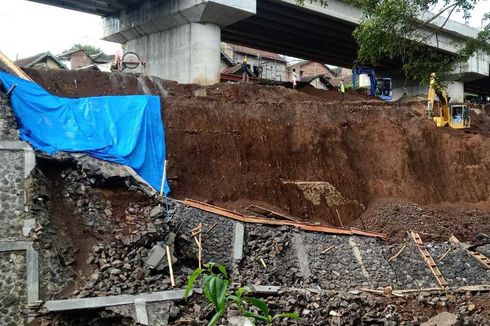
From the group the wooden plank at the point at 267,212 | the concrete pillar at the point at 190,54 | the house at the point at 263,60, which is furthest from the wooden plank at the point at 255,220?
the house at the point at 263,60

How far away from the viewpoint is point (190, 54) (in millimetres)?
20891

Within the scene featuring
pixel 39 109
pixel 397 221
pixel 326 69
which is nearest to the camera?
pixel 39 109

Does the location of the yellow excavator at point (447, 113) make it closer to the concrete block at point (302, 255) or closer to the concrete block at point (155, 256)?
the concrete block at point (302, 255)

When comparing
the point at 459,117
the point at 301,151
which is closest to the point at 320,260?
the point at 301,151

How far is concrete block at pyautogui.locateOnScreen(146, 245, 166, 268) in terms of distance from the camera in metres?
11.2

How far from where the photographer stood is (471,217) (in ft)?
58.1

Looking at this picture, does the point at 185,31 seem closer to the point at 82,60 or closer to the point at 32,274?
the point at 32,274

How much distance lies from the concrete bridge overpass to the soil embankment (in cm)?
306

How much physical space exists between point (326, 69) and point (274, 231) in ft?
151

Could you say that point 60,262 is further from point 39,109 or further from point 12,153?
point 39,109

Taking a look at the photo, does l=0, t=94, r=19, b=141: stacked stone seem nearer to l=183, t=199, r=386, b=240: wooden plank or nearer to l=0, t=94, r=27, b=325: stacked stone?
l=0, t=94, r=27, b=325: stacked stone

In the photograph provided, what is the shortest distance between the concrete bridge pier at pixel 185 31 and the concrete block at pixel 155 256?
34.8 ft

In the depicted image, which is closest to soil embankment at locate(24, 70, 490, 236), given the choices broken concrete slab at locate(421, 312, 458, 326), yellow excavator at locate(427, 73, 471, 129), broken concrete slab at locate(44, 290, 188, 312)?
yellow excavator at locate(427, 73, 471, 129)

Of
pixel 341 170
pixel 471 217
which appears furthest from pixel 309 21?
pixel 471 217
